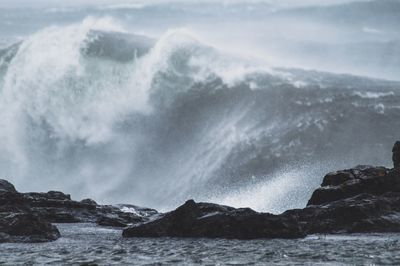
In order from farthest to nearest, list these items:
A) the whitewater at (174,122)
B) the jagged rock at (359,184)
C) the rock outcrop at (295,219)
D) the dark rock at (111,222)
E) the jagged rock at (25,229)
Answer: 1. the whitewater at (174,122)
2. the dark rock at (111,222)
3. the jagged rock at (359,184)
4. the rock outcrop at (295,219)
5. the jagged rock at (25,229)

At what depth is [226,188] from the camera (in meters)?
57.3

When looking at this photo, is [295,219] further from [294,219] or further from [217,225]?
[217,225]

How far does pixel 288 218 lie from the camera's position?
27672mm

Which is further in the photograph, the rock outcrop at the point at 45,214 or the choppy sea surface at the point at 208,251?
the rock outcrop at the point at 45,214

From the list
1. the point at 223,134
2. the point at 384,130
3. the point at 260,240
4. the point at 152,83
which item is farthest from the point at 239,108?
the point at 260,240

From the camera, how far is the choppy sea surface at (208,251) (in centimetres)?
2044

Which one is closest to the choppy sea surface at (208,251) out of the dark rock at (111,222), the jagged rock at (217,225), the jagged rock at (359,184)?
the jagged rock at (217,225)

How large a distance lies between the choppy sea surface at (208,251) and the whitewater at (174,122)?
23.2 meters

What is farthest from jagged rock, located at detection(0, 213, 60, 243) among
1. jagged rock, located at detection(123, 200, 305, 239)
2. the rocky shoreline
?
jagged rock, located at detection(123, 200, 305, 239)

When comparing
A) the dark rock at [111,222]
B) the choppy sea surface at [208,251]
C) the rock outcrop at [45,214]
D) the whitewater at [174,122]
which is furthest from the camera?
the whitewater at [174,122]

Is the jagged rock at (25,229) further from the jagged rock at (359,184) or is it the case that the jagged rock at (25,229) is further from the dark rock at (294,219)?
the jagged rock at (359,184)

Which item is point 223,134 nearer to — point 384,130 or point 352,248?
point 384,130

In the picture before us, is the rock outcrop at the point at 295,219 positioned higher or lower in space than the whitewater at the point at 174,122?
lower

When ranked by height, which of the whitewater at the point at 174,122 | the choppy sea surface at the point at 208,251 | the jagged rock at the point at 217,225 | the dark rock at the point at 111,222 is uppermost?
the whitewater at the point at 174,122
